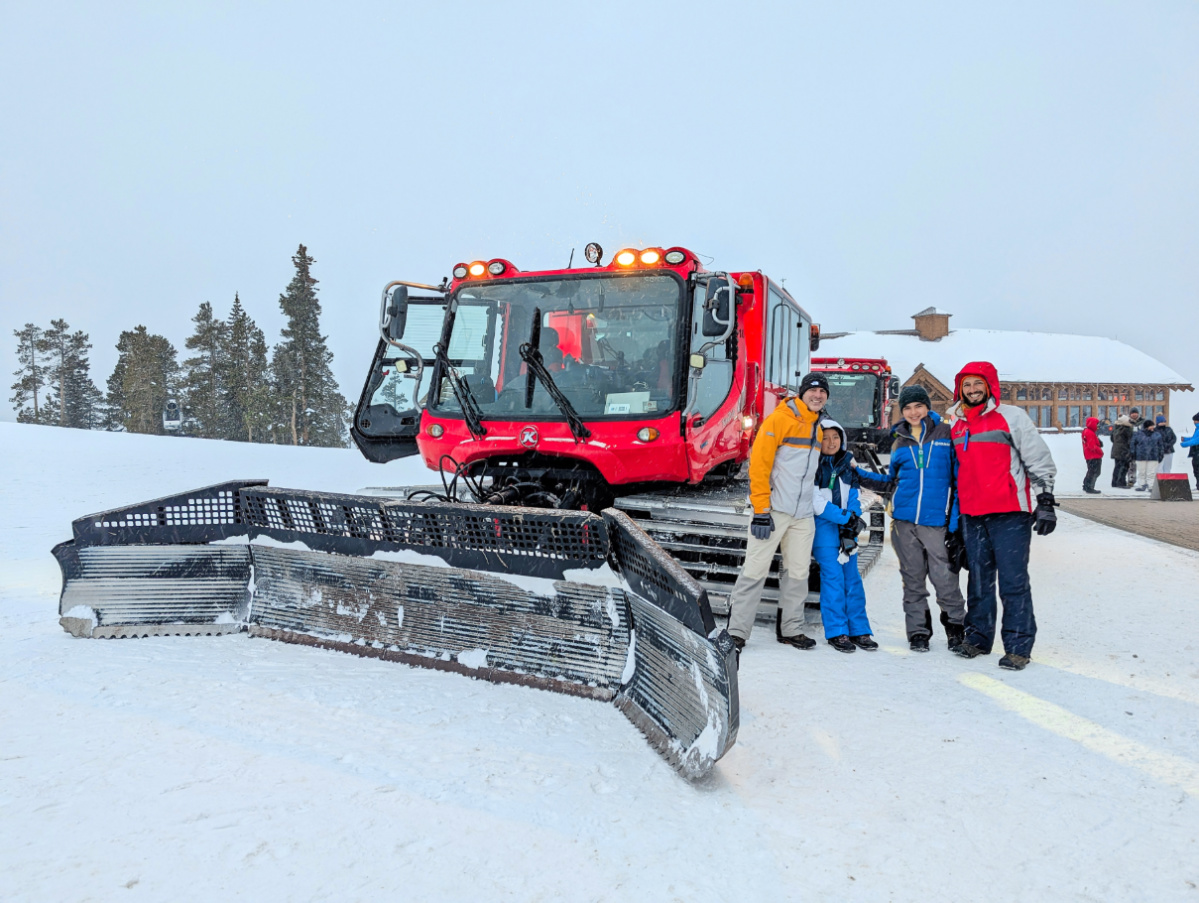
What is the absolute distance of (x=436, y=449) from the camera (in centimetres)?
559

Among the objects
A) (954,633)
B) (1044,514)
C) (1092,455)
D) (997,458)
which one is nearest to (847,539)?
(954,633)

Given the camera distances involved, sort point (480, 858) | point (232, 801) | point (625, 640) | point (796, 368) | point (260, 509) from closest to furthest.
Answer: point (480, 858)
point (232, 801)
point (625, 640)
point (260, 509)
point (796, 368)

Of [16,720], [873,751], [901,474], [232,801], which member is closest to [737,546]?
[901,474]

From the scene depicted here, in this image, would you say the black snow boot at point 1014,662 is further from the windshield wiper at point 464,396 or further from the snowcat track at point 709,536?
the windshield wiper at point 464,396

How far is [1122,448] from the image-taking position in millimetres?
16688

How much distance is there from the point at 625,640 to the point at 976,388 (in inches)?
104

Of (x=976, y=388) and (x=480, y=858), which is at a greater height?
(x=976, y=388)

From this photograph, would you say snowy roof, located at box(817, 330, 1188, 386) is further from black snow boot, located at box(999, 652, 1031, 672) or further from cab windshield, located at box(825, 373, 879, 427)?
black snow boot, located at box(999, 652, 1031, 672)

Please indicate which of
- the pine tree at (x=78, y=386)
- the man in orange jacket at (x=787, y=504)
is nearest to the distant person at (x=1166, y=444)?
the man in orange jacket at (x=787, y=504)

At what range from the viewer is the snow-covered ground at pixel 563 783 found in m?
2.10

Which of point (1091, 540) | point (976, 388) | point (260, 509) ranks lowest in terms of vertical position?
→ point (1091, 540)

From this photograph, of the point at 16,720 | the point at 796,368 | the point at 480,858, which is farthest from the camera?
the point at 796,368

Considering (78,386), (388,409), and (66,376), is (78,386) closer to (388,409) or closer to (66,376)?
(66,376)

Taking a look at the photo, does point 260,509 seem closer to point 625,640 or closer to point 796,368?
point 625,640
